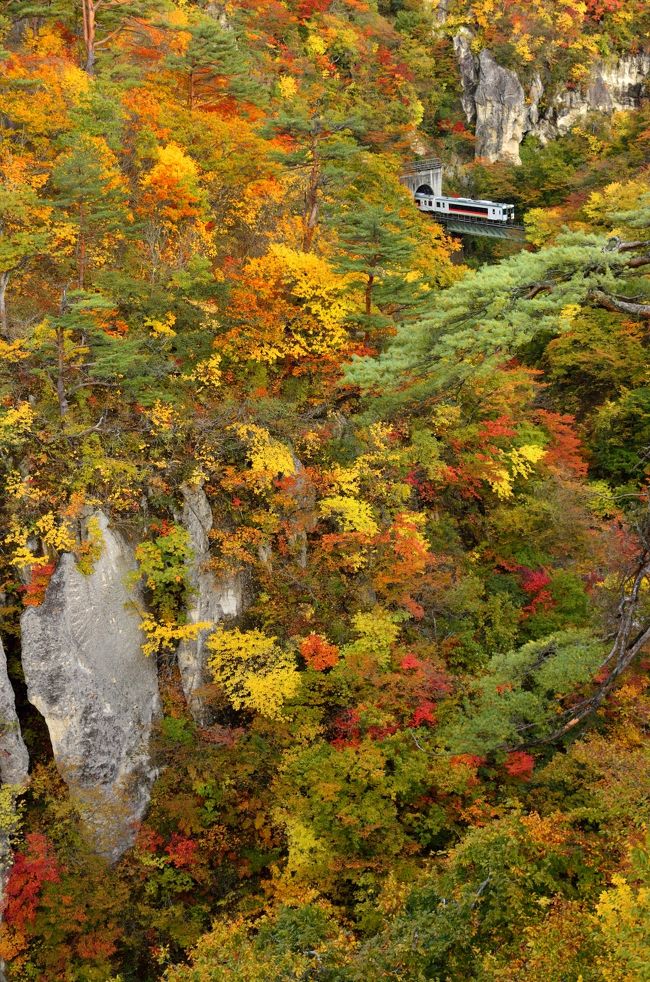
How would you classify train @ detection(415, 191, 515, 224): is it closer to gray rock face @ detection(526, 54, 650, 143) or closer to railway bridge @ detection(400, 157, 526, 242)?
railway bridge @ detection(400, 157, 526, 242)

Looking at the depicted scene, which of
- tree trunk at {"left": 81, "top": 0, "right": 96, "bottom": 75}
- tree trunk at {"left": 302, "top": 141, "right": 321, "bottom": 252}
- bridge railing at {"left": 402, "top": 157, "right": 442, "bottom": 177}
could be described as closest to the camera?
tree trunk at {"left": 302, "top": 141, "right": 321, "bottom": 252}

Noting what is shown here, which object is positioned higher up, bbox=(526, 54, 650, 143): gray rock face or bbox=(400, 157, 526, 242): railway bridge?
bbox=(526, 54, 650, 143): gray rock face

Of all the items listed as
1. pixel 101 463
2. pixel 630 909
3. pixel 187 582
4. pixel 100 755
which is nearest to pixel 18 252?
pixel 101 463

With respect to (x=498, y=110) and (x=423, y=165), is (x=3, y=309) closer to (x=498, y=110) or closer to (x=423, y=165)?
(x=423, y=165)

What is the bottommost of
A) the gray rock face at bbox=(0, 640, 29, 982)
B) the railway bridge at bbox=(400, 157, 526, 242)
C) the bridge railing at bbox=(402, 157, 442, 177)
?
the gray rock face at bbox=(0, 640, 29, 982)

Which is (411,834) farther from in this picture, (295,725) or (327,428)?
(327,428)

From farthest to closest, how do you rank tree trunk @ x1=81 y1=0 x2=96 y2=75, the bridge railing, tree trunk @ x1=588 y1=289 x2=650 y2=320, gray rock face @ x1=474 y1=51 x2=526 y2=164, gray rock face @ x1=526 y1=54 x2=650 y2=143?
gray rock face @ x1=526 y1=54 x2=650 y2=143, gray rock face @ x1=474 y1=51 x2=526 y2=164, the bridge railing, tree trunk @ x1=81 y1=0 x2=96 y2=75, tree trunk @ x1=588 y1=289 x2=650 y2=320

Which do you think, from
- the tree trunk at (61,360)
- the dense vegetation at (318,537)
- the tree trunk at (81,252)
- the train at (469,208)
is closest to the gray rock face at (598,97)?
the train at (469,208)

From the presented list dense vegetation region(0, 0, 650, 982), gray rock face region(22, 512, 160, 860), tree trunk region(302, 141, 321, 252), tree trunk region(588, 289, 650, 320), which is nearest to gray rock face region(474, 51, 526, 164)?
dense vegetation region(0, 0, 650, 982)

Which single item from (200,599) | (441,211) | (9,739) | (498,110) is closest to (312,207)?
(200,599)
